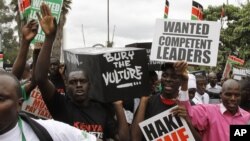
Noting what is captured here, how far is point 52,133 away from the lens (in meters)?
2.25

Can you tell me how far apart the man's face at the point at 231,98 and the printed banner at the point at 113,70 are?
64cm

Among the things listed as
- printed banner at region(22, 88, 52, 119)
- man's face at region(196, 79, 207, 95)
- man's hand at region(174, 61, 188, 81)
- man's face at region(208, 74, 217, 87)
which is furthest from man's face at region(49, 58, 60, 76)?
man's face at region(208, 74, 217, 87)

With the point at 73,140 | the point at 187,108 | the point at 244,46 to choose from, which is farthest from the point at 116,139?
the point at 244,46

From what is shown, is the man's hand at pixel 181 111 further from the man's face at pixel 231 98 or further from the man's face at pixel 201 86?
the man's face at pixel 201 86

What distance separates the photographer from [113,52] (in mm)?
3877

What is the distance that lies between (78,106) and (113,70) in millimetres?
392

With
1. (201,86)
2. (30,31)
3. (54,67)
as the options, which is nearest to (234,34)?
(201,86)

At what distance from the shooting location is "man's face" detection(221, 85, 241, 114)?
3891 mm

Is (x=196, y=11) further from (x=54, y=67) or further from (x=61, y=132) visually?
(x=61, y=132)

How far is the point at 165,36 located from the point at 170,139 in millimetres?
1022

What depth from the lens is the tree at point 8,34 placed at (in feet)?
171

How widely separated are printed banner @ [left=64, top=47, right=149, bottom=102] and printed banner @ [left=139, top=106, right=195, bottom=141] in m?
0.24

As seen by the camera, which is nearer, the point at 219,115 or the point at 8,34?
the point at 219,115

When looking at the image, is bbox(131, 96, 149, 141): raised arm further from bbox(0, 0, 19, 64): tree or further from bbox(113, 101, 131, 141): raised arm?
bbox(0, 0, 19, 64): tree
